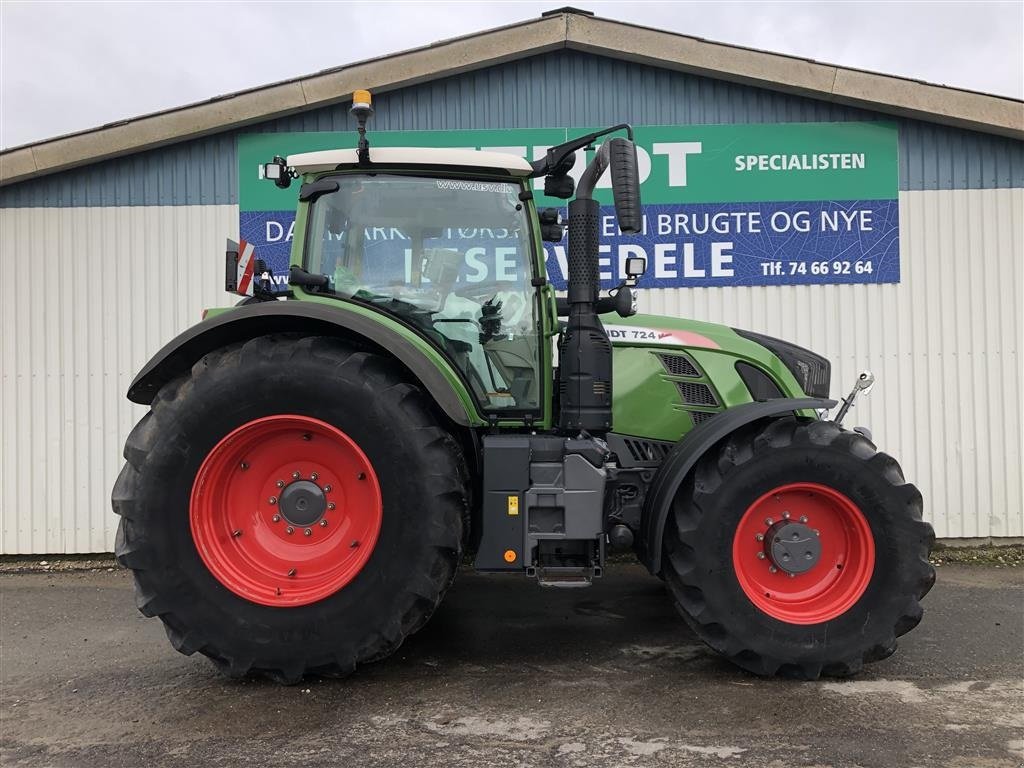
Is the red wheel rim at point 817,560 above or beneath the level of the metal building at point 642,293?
beneath

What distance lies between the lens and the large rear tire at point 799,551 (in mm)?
3160

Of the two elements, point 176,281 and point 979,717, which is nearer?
point 979,717

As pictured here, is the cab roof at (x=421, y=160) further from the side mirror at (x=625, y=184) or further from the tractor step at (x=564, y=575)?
the tractor step at (x=564, y=575)

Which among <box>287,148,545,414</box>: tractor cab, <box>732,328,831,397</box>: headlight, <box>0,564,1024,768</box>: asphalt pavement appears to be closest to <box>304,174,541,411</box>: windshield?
<box>287,148,545,414</box>: tractor cab

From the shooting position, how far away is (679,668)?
3.37 metres

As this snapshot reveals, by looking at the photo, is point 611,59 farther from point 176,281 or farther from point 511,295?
point 176,281

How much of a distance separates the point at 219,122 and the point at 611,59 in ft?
10.4

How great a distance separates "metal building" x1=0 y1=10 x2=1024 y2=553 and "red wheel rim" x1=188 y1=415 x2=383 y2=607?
3.14 metres

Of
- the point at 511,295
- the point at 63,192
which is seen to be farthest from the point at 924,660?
the point at 63,192

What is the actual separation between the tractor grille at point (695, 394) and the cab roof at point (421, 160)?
1.36 metres

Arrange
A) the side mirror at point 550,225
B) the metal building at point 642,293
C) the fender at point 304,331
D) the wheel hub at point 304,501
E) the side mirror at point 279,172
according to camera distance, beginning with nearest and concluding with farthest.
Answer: the fender at point 304,331, the wheel hub at point 304,501, the side mirror at point 279,172, the side mirror at point 550,225, the metal building at point 642,293

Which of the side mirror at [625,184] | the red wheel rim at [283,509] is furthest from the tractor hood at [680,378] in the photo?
the red wheel rim at [283,509]

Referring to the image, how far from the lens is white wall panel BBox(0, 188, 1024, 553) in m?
5.79

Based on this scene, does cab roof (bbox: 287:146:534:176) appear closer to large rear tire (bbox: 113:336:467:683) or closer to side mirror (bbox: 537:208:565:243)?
side mirror (bbox: 537:208:565:243)
